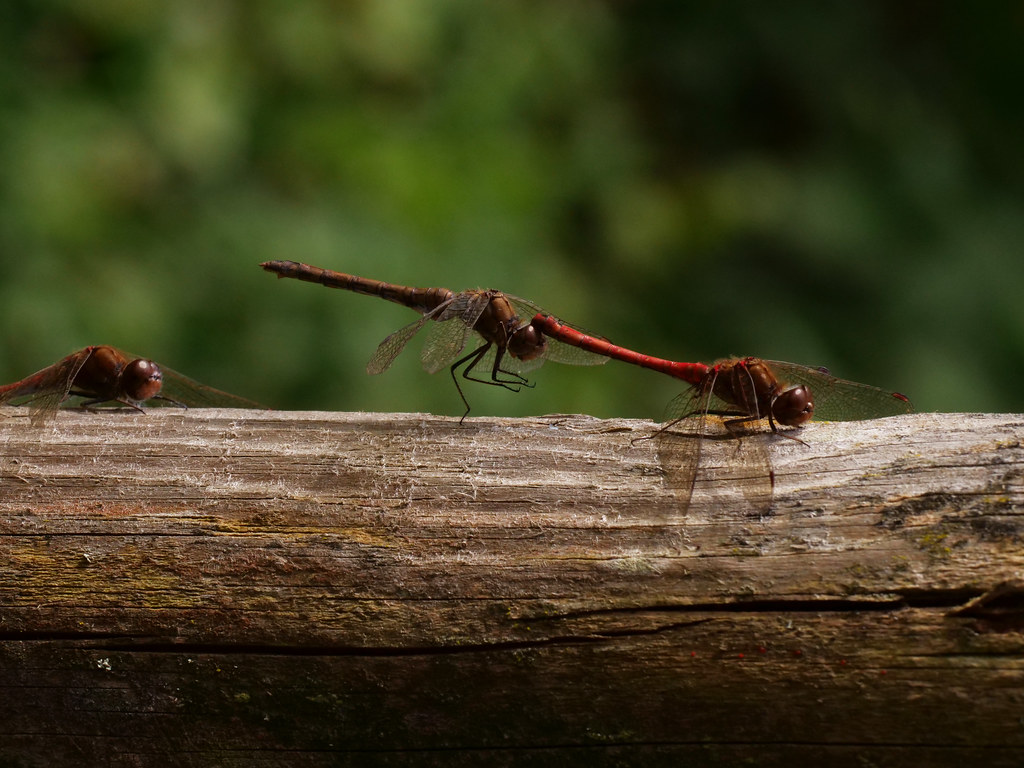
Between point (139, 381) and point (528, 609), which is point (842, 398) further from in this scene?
point (139, 381)

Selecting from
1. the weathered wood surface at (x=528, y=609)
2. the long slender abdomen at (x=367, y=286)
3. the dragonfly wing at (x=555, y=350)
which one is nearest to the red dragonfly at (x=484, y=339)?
the dragonfly wing at (x=555, y=350)

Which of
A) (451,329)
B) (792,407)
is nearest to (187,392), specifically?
(451,329)

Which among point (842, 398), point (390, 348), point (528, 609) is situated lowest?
point (528, 609)

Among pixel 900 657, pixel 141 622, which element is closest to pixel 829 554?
pixel 900 657

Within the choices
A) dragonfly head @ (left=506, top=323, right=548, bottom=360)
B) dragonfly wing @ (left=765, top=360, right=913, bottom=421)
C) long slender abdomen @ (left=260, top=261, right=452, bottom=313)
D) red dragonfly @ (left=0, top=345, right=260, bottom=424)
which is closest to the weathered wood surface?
dragonfly wing @ (left=765, top=360, right=913, bottom=421)

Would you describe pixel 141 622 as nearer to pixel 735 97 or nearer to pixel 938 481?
pixel 938 481

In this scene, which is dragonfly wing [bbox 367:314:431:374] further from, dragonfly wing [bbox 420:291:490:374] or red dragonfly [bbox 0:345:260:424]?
red dragonfly [bbox 0:345:260:424]

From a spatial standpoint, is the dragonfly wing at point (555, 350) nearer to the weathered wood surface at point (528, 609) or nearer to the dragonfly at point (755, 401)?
the dragonfly at point (755, 401)
